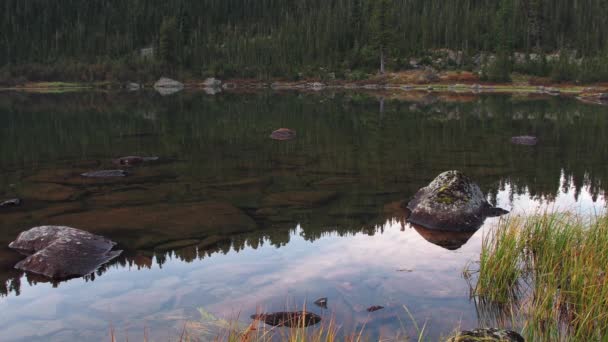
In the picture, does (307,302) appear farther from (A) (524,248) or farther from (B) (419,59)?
(B) (419,59)

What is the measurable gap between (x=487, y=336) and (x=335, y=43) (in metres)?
→ 155

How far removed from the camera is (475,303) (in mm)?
9734

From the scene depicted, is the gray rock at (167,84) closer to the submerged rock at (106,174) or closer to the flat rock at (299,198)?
the submerged rock at (106,174)

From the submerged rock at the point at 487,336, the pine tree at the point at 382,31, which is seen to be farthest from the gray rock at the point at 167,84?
the submerged rock at the point at 487,336

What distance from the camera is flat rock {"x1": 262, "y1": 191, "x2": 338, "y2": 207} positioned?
1714 cm

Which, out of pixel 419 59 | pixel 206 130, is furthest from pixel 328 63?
pixel 206 130

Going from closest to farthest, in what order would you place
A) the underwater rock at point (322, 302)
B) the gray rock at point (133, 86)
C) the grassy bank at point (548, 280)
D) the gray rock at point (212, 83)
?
the grassy bank at point (548, 280) → the underwater rock at point (322, 302) → the gray rock at point (133, 86) → the gray rock at point (212, 83)

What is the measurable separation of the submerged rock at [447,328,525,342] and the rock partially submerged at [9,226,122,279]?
26.5 ft

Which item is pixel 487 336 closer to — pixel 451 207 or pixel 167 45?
pixel 451 207

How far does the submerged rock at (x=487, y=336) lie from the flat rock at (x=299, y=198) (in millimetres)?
10183

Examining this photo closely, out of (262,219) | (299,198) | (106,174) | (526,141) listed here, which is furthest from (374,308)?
(526,141)

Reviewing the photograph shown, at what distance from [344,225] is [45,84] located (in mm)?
140230

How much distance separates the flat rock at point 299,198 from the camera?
17.1 metres

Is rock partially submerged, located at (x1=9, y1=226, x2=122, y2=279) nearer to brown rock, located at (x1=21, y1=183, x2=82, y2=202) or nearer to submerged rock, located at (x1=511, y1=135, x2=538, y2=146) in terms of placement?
brown rock, located at (x1=21, y1=183, x2=82, y2=202)
